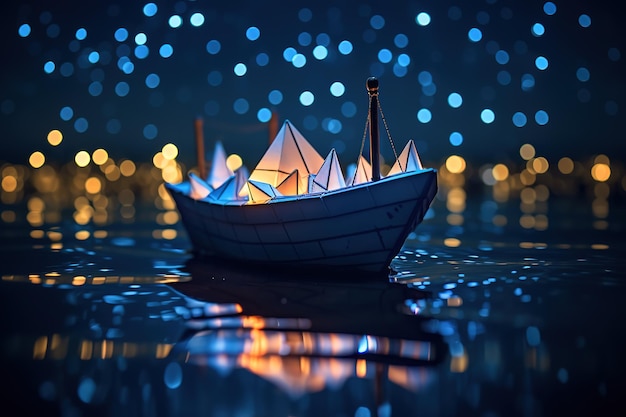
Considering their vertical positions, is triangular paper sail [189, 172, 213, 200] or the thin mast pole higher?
the thin mast pole

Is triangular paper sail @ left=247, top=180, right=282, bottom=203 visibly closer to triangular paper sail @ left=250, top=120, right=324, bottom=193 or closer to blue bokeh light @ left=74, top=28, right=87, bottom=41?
triangular paper sail @ left=250, top=120, right=324, bottom=193

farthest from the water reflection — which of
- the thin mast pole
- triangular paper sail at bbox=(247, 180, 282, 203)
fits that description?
the thin mast pole

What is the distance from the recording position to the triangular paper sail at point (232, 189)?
40.8 feet

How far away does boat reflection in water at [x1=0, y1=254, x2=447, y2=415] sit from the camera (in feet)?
16.1

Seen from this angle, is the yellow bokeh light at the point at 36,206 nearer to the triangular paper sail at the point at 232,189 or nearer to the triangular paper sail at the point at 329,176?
the triangular paper sail at the point at 232,189

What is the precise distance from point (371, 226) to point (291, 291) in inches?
62.2

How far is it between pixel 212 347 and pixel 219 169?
962 cm

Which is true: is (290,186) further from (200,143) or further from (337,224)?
(200,143)

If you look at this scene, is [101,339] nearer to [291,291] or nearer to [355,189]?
[291,291]

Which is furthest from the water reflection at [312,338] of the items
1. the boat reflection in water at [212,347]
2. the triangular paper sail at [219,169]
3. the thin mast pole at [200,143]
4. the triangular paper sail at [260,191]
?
the thin mast pole at [200,143]

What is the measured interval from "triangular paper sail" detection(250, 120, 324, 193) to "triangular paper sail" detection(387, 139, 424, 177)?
5.31 feet

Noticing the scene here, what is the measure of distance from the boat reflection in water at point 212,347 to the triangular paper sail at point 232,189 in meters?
2.68

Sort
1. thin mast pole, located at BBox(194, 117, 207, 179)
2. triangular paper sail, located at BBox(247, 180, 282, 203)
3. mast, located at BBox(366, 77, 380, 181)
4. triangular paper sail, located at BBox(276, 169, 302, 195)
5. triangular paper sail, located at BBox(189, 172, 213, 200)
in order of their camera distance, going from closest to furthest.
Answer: mast, located at BBox(366, 77, 380, 181)
triangular paper sail, located at BBox(247, 180, 282, 203)
triangular paper sail, located at BBox(276, 169, 302, 195)
triangular paper sail, located at BBox(189, 172, 213, 200)
thin mast pole, located at BBox(194, 117, 207, 179)

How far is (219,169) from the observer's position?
15.6 metres
